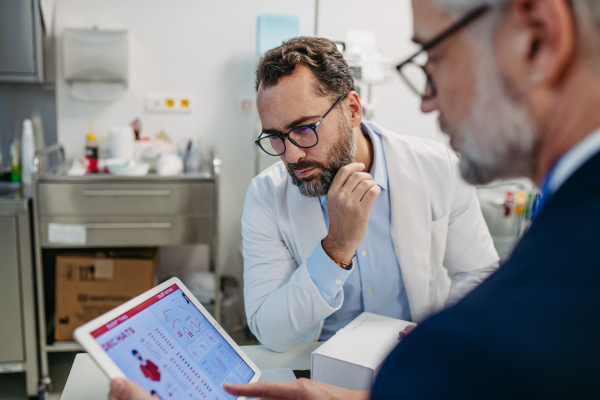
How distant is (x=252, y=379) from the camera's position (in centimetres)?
81

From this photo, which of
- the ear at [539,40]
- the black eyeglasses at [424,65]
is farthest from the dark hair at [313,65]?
the ear at [539,40]

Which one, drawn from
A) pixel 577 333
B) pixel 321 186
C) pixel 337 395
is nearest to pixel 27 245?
pixel 321 186

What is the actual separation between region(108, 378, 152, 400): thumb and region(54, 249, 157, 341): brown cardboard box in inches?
63.7

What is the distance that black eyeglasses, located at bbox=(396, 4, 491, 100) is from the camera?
0.44 m

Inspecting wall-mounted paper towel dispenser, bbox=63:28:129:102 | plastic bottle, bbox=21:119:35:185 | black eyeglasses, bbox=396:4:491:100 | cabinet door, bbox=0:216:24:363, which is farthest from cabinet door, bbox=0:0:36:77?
black eyeglasses, bbox=396:4:491:100

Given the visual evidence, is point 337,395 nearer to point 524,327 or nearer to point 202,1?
point 524,327

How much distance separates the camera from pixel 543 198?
46cm

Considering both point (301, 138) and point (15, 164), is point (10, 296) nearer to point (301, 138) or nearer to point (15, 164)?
point (15, 164)

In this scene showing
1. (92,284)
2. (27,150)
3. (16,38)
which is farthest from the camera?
(27,150)

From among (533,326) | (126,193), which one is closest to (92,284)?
(126,193)

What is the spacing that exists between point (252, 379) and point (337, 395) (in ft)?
0.54

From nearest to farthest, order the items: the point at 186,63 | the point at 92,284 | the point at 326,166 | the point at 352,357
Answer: the point at 352,357, the point at 326,166, the point at 92,284, the point at 186,63

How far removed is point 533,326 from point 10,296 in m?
2.27

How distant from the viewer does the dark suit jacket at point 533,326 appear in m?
0.35
